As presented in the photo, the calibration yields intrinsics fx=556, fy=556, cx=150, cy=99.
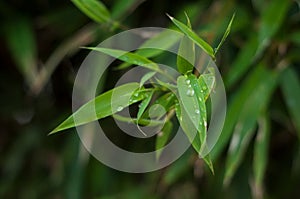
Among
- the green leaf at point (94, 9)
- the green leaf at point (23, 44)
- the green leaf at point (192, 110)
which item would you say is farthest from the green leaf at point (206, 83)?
the green leaf at point (23, 44)

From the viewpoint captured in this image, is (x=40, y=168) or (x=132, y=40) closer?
(x=132, y=40)

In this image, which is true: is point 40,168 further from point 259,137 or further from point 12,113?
point 259,137

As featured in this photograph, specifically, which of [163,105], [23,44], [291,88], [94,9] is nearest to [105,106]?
[163,105]

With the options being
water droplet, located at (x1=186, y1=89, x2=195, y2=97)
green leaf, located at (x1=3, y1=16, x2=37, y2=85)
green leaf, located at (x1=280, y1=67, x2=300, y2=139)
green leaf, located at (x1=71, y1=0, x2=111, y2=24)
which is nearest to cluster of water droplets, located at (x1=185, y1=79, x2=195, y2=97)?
water droplet, located at (x1=186, y1=89, x2=195, y2=97)

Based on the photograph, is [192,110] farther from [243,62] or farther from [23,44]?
[23,44]

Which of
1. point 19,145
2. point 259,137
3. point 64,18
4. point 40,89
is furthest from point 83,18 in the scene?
point 259,137
